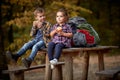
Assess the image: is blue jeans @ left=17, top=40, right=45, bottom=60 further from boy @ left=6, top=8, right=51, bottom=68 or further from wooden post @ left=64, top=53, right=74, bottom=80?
A: wooden post @ left=64, top=53, right=74, bottom=80

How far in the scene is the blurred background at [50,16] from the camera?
13445 millimetres

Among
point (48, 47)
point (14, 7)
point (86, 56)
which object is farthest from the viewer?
point (14, 7)

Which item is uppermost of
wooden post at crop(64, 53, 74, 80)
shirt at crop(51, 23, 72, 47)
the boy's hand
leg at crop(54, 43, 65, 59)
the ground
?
the boy's hand

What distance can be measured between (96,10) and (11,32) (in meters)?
6.41

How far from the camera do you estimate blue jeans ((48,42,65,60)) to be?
6840 millimetres

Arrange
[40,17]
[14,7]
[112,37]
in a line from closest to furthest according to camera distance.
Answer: [40,17] → [14,7] → [112,37]

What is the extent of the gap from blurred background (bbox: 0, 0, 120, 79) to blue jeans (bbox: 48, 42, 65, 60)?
350 cm

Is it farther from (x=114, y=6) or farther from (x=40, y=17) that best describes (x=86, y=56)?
(x=114, y=6)

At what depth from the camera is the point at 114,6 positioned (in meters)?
22.0

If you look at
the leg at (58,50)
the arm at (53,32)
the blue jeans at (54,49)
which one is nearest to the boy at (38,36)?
the arm at (53,32)

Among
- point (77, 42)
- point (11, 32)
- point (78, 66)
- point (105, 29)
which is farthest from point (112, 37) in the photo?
point (77, 42)

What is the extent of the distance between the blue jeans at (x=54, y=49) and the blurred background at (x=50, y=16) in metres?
3.50

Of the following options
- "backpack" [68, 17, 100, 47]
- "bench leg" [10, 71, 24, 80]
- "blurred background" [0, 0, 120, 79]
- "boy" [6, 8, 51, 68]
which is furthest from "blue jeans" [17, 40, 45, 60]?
"blurred background" [0, 0, 120, 79]

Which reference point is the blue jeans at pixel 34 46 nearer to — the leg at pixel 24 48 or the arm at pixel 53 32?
the leg at pixel 24 48
